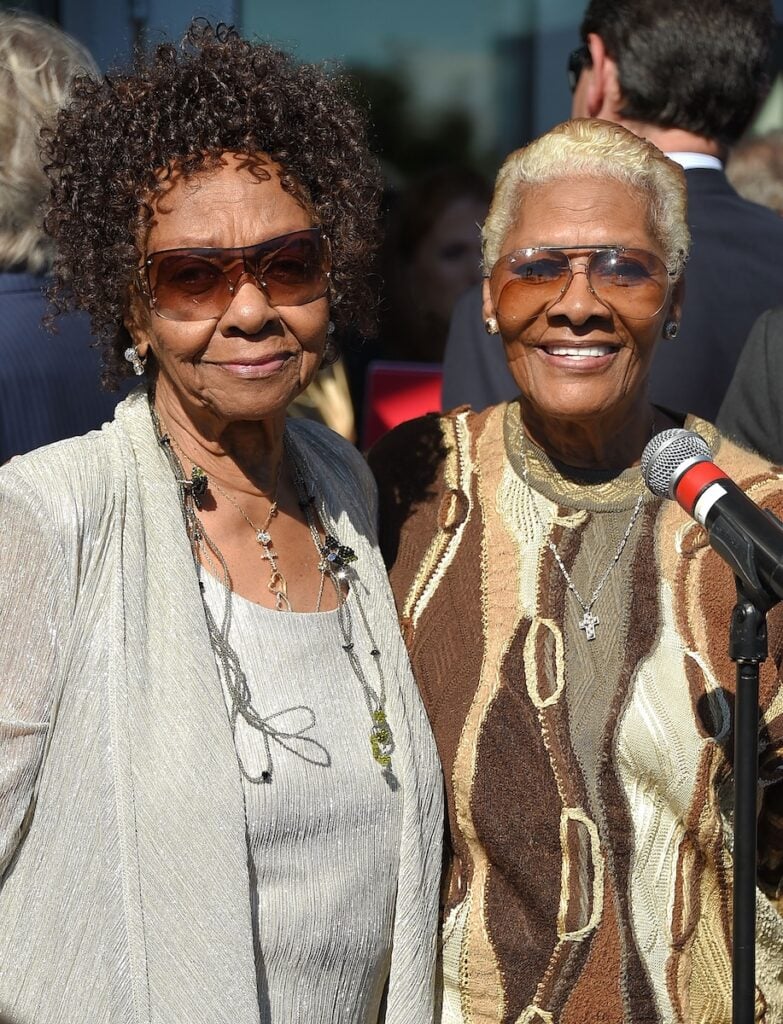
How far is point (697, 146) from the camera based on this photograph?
14.0 feet

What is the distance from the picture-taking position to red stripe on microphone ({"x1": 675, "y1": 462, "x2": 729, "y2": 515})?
230 cm

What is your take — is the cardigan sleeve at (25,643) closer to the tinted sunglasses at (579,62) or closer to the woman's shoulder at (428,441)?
the woman's shoulder at (428,441)

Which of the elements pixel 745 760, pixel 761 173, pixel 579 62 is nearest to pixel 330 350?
pixel 745 760

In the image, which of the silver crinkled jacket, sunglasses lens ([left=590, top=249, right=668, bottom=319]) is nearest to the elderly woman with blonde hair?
sunglasses lens ([left=590, top=249, right=668, bottom=319])

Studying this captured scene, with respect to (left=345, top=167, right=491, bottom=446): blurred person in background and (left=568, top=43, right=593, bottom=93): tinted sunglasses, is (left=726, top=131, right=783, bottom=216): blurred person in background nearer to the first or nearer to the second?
(left=345, top=167, right=491, bottom=446): blurred person in background

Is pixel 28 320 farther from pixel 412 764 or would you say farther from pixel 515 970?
pixel 515 970

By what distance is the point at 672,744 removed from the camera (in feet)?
9.29

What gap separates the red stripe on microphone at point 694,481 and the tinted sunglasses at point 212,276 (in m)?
0.83

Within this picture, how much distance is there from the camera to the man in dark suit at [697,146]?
157 inches

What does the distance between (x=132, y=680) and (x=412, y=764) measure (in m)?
0.57

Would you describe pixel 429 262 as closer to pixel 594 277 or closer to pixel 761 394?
pixel 761 394

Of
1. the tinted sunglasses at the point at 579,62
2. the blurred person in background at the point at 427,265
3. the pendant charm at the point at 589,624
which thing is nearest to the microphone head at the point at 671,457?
the pendant charm at the point at 589,624

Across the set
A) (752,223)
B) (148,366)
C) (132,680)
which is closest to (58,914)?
(132,680)

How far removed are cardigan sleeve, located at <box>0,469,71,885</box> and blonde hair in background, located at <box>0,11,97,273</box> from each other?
3.80 ft
